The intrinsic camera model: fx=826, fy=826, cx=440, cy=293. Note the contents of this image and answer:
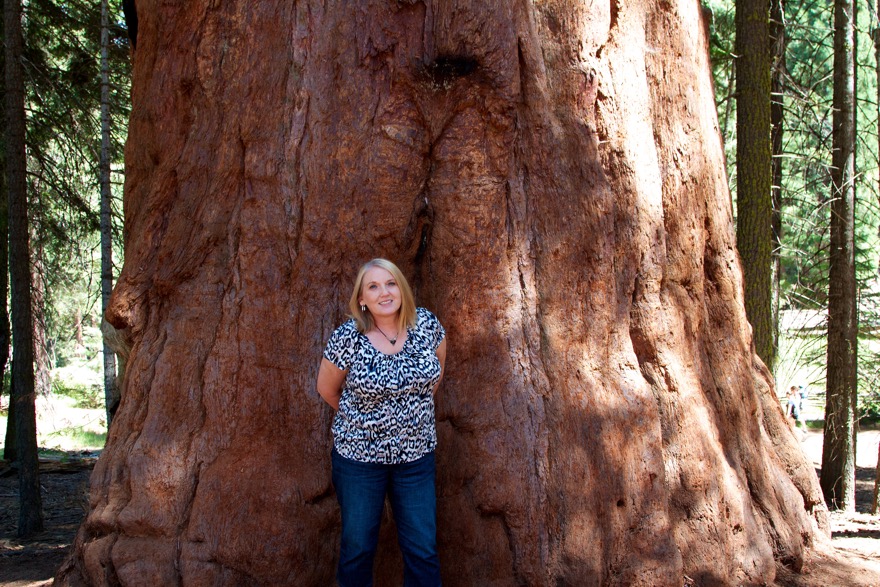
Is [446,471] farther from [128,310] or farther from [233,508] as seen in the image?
[128,310]

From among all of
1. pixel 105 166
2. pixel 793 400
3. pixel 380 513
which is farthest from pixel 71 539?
pixel 793 400

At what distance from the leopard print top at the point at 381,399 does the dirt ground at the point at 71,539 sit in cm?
251

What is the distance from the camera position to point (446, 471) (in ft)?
14.4

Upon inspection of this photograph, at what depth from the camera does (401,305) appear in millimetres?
3912

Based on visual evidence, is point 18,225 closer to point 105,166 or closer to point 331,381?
point 105,166

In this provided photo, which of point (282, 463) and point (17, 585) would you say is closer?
point (282, 463)

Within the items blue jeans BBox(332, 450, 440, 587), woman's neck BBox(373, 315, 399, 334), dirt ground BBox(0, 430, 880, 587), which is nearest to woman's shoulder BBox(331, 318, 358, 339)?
woman's neck BBox(373, 315, 399, 334)

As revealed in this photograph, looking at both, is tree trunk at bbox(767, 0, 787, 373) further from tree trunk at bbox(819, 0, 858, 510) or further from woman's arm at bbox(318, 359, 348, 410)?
woman's arm at bbox(318, 359, 348, 410)

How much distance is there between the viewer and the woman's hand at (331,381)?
3.86 metres

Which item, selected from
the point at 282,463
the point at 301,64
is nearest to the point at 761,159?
the point at 301,64

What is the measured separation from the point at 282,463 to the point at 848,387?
26.2ft

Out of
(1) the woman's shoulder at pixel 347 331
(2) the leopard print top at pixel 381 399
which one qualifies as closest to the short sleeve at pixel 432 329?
(2) the leopard print top at pixel 381 399

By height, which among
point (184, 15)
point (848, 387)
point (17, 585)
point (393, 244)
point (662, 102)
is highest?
point (184, 15)

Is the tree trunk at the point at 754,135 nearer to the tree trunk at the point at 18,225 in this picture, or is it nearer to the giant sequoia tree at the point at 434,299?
the giant sequoia tree at the point at 434,299
